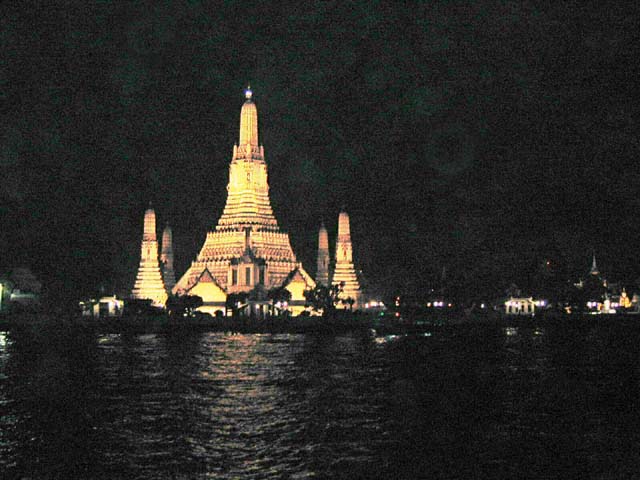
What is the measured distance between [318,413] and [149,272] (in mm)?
84445

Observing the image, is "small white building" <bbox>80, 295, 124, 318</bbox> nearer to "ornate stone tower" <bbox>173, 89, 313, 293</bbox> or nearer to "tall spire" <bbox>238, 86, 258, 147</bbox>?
"ornate stone tower" <bbox>173, 89, 313, 293</bbox>

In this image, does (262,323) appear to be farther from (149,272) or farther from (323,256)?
(323,256)

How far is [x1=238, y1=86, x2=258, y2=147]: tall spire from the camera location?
400 ft

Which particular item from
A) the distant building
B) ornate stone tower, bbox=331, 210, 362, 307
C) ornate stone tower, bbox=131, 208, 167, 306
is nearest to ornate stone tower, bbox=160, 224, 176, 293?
ornate stone tower, bbox=131, 208, 167, 306

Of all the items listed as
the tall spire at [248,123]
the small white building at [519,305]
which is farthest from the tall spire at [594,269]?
the tall spire at [248,123]

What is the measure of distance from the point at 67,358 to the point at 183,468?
37163 mm

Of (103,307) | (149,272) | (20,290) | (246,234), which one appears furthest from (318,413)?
(20,290)

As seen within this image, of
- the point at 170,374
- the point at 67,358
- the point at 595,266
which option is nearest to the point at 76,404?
the point at 170,374

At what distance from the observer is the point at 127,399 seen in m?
41.9

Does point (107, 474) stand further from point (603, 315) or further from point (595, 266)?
point (595, 266)

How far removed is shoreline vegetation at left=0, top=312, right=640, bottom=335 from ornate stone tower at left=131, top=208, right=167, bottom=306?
9.63m

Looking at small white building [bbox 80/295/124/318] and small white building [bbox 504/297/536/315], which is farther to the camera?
small white building [bbox 504/297/536/315]

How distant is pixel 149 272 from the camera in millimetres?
119312

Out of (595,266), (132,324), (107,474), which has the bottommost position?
(107,474)
